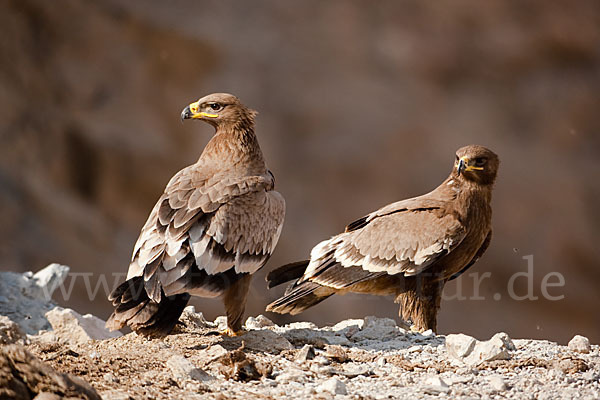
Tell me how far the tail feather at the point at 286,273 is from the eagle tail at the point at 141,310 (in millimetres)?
1592

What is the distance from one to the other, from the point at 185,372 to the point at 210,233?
1.11 meters

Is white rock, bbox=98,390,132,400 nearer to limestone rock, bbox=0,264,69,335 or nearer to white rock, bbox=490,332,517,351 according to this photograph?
white rock, bbox=490,332,517,351

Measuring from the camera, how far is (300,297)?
6.35m

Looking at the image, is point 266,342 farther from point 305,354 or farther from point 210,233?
point 210,233

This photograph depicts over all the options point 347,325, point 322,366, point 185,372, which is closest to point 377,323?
point 347,325

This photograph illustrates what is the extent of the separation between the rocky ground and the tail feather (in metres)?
0.90

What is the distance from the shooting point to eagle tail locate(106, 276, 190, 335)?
4.96 meters

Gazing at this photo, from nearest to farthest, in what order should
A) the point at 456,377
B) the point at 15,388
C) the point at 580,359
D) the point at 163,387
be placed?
the point at 15,388
the point at 163,387
the point at 456,377
the point at 580,359

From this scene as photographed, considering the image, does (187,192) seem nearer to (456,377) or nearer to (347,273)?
(347,273)

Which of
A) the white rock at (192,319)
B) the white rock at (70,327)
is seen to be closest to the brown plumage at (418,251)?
the white rock at (192,319)

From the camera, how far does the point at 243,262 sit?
18.1ft

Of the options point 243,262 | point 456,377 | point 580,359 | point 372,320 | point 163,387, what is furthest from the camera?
point 372,320

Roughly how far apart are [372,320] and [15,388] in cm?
299

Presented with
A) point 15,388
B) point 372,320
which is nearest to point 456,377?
point 372,320
